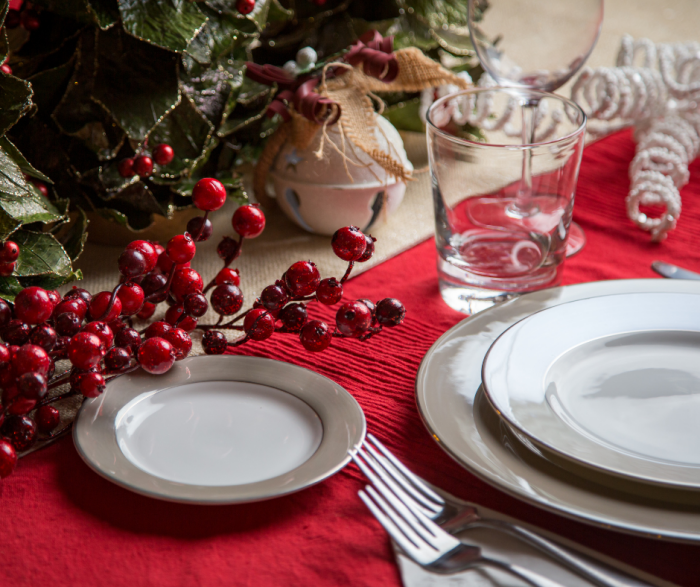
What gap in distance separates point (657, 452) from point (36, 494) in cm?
Answer: 31

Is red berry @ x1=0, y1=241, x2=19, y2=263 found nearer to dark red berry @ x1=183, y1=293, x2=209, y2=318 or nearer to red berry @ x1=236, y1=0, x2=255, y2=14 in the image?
dark red berry @ x1=183, y1=293, x2=209, y2=318

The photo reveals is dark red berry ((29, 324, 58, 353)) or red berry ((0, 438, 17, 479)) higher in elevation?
dark red berry ((29, 324, 58, 353))

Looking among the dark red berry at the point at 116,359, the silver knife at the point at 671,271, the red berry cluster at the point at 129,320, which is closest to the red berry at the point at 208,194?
the red berry cluster at the point at 129,320

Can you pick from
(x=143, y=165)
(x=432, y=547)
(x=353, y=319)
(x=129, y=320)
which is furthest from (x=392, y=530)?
(x=143, y=165)

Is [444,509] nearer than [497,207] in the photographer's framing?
Yes

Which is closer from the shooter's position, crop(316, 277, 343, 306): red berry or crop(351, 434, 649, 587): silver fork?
crop(351, 434, 649, 587): silver fork

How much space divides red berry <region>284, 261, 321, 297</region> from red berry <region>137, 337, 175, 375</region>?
0.08m

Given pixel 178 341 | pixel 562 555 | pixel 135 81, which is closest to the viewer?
pixel 562 555

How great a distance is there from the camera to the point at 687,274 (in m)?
0.54

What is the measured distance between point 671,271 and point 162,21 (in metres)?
0.44

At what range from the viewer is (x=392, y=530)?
0.30 m

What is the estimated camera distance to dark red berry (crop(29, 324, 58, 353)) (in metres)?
0.36

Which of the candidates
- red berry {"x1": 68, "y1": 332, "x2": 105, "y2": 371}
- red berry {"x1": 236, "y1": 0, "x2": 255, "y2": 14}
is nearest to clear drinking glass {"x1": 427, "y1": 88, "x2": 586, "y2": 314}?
red berry {"x1": 236, "y1": 0, "x2": 255, "y2": 14}

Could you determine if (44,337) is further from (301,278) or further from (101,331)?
(301,278)
